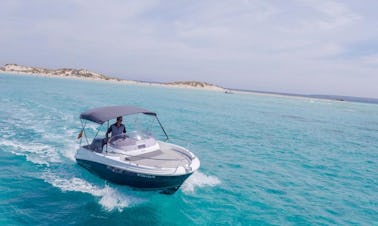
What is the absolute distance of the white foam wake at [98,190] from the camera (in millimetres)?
12077

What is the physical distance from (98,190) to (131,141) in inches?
102

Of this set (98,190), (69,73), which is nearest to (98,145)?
(98,190)

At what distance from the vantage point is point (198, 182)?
1520 centimetres

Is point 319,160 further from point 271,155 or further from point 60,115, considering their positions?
point 60,115

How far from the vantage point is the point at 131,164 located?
1193 cm

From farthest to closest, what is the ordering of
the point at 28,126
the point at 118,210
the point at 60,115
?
the point at 60,115 < the point at 28,126 < the point at 118,210

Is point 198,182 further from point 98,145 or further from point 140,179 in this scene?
point 98,145

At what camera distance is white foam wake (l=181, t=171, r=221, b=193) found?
14.4 meters

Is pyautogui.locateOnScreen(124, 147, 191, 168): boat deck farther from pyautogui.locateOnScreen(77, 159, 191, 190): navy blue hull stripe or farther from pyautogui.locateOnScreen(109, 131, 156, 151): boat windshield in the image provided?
pyautogui.locateOnScreen(77, 159, 191, 190): navy blue hull stripe

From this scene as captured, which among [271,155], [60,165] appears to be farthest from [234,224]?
[271,155]

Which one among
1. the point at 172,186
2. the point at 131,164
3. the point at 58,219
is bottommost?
the point at 58,219

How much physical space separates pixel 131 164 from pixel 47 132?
584 inches

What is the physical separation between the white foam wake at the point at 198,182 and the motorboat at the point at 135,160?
1.68m

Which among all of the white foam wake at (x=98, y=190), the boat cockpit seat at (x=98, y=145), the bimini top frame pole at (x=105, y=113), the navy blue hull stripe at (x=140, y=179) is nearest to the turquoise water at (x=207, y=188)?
the white foam wake at (x=98, y=190)
